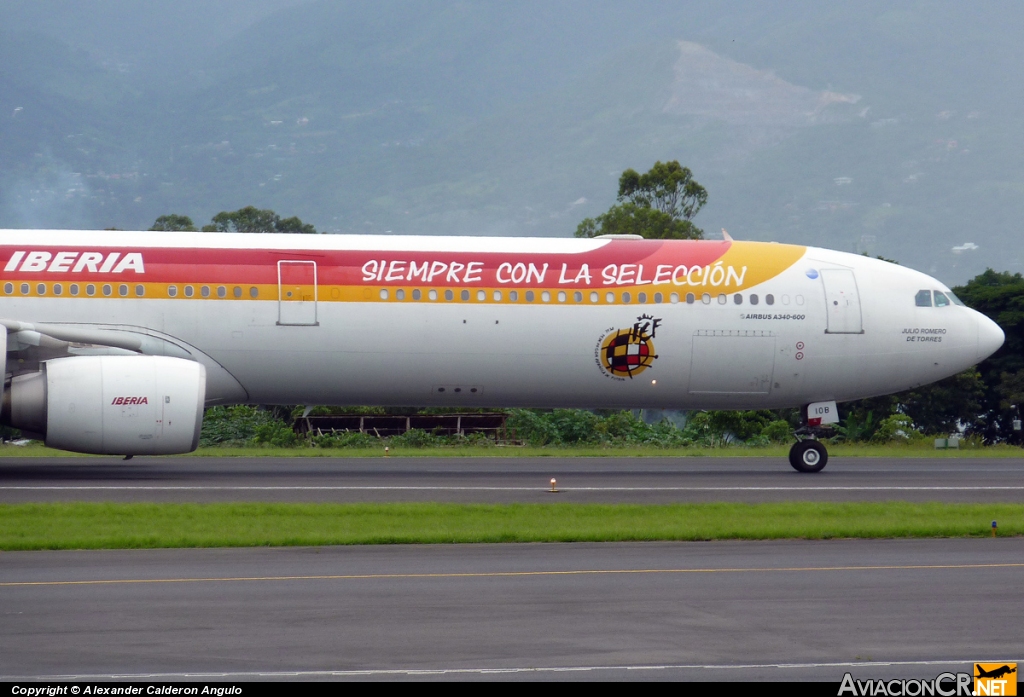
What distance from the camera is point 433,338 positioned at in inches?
890

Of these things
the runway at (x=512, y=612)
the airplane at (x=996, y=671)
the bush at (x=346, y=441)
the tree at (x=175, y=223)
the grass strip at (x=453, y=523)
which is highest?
the tree at (x=175, y=223)

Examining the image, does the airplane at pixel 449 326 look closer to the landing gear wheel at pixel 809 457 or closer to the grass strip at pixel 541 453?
the landing gear wheel at pixel 809 457

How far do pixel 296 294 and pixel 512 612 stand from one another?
13.1 metres

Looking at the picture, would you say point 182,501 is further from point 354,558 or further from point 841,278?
point 841,278

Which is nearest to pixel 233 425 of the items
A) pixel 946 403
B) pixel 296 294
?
pixel 296 294

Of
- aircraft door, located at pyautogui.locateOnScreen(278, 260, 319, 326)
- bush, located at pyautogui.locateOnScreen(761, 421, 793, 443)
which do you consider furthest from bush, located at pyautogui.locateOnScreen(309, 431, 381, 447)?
bush, located at pyautogui.locateOnScreen(761, 421, 793, 443)

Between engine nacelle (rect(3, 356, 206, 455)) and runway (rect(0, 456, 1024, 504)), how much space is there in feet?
2.54

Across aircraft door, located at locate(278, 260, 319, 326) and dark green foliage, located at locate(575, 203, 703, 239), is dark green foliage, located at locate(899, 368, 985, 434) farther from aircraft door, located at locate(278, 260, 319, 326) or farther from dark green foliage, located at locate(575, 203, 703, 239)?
aircraft door, located at locate(278, 260, 319, 326)

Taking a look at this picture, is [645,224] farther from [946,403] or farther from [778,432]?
[778,432]

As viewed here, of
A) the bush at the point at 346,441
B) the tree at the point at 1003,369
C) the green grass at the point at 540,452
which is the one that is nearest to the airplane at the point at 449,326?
the green grass at the point at 540,452

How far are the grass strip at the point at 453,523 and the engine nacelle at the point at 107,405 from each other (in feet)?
11.6

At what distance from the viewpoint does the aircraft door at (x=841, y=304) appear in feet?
78.6

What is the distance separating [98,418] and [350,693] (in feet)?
45.4

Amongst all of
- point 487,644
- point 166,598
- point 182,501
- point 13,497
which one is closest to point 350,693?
point 487,644
